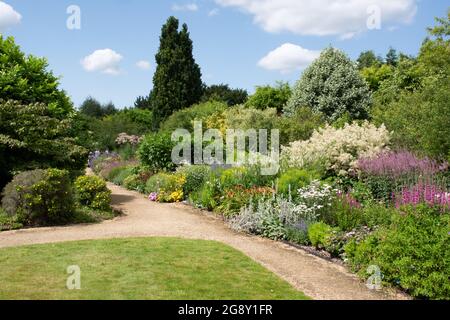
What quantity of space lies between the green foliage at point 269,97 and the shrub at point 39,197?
622 inches

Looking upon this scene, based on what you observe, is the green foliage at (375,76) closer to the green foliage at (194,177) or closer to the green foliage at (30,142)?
the green foliage at (194,177)

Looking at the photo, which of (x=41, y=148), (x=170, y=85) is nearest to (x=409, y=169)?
(x=41, y=148)

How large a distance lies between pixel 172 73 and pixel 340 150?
1972 cm

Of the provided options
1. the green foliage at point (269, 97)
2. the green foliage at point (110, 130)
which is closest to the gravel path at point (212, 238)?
the green foliage at point (269, 97)

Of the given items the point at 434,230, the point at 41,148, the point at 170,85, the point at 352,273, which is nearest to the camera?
the point at 434,230

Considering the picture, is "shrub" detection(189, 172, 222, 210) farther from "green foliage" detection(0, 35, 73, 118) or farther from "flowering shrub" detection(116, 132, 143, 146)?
"flowering shrub" detection(116, 132, 143, 146)

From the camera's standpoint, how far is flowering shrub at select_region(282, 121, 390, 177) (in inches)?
497

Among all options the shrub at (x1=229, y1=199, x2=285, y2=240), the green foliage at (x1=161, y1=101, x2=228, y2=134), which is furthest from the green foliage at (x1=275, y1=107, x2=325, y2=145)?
the shrub at (x1=229, y1=199, x2=285, y2=240)

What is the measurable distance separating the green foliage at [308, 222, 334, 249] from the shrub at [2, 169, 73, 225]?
19.0 ft

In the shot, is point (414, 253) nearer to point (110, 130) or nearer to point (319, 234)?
point (319, 234)

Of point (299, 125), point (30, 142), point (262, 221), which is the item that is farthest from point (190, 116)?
point (262, 221)

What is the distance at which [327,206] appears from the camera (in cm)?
961

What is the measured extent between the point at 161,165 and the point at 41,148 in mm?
5719
